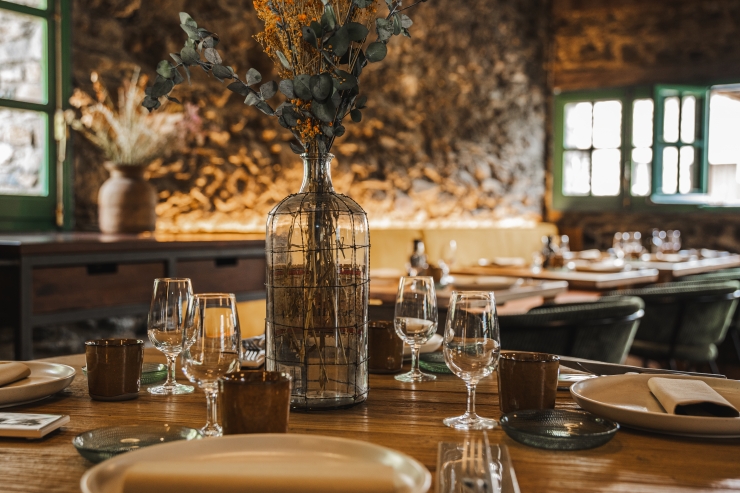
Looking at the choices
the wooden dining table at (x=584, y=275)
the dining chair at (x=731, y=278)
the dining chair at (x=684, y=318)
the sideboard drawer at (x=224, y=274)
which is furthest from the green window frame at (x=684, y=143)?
the sideboard drawer at (x=224, y=274)

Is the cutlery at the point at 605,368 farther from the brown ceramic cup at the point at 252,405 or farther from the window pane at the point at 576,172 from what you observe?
the window pane at the point at 576,172

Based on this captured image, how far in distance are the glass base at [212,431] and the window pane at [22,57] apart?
127 inches

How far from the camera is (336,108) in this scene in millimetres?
1254

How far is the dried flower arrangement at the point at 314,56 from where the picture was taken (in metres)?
1.21

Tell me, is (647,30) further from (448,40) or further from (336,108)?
(336,108)

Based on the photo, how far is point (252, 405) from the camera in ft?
3.28

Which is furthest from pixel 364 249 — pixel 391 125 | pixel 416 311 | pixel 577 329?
pixel 391 125

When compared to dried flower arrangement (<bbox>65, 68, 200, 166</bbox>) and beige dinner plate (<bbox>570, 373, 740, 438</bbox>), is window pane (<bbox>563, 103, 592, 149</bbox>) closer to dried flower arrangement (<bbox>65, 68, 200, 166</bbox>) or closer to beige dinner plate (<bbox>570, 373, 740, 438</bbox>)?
dried flower arrangement (<bbox>65, 68, 200, 166</bbox>)

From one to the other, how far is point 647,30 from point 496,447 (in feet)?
23.0

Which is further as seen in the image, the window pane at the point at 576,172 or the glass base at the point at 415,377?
the window pane at the point at 576,172

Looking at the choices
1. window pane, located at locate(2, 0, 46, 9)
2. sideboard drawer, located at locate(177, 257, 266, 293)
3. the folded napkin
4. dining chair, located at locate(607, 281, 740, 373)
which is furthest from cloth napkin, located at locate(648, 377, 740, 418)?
window pane, located at locate(2, 0, 46, 9)

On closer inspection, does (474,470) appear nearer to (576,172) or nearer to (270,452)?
(270,452)

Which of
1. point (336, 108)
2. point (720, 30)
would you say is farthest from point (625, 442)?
point (720, 30)

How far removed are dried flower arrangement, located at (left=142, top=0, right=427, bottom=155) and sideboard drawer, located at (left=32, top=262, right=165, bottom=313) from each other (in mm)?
1954
